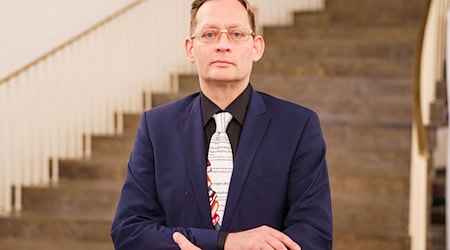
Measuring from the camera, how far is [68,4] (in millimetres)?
5285

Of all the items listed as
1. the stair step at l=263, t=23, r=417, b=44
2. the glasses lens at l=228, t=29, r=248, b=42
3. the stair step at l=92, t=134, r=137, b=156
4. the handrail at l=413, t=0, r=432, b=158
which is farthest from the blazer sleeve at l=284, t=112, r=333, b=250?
the stair step at l=263, t=23, r=417, b=44

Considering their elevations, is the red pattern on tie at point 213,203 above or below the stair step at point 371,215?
above

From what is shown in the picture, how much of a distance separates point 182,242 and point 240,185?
0.17 meters

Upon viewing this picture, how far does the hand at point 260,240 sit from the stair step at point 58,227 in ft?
9.26

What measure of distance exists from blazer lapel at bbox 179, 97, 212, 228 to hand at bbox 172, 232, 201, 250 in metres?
0.06

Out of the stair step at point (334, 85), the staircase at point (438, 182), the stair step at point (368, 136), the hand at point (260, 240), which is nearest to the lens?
the hand at point (260, 240)

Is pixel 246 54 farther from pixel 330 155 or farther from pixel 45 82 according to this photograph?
pixel 45 82

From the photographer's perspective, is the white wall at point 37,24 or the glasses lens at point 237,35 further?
the white wall at point 37,24

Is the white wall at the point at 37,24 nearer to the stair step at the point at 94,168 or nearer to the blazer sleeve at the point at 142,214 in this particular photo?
the stair step at the point at 94,168

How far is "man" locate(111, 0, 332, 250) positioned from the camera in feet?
5.00

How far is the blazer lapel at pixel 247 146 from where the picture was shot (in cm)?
153

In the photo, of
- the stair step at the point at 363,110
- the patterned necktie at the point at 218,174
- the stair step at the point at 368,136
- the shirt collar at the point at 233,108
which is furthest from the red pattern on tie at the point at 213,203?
the stair step at the point at 363,110

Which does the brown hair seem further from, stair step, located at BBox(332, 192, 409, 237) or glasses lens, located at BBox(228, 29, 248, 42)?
stair step, located at BBox(332, 192, 409, 237)

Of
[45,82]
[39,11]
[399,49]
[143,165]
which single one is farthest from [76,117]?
[143,165]
